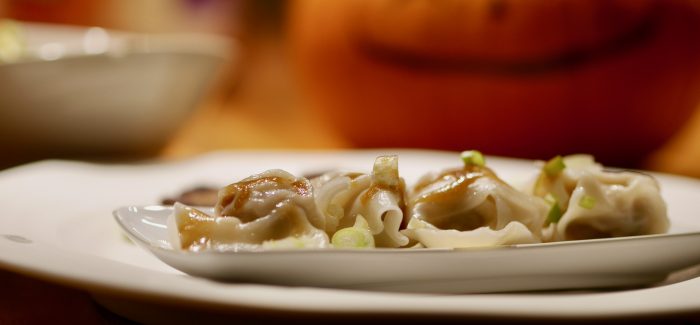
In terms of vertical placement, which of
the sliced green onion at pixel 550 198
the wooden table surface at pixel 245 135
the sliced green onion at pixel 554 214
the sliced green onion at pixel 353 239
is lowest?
the wooden table surface at pixel 245 135

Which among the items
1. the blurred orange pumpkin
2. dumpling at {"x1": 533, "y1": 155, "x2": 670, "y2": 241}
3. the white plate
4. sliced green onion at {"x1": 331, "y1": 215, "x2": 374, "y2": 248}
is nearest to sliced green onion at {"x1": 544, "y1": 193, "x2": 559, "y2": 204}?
dumpling at {"x1": 533, "y1": 155, "x2": 670, "y2": 241}

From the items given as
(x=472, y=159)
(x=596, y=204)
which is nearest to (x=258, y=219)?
(x=472, y=159)

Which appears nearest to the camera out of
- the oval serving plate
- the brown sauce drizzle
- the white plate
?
the white plate

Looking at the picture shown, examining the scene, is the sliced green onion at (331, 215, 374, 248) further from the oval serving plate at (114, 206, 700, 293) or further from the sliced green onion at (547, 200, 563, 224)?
the sliced green onion at (547, 200, 563, 224)

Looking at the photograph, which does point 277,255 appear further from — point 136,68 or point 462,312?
point 136,68

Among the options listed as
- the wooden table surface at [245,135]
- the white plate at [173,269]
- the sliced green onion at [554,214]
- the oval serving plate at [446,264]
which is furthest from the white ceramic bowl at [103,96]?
the sliced green onion at [554,214]

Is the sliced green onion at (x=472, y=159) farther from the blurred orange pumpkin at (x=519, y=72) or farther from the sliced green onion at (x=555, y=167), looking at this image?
the blurred orange pumpkin at (x=519, y=72)
